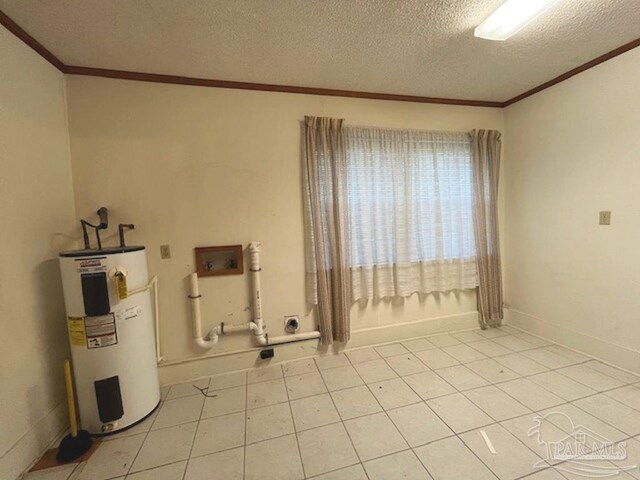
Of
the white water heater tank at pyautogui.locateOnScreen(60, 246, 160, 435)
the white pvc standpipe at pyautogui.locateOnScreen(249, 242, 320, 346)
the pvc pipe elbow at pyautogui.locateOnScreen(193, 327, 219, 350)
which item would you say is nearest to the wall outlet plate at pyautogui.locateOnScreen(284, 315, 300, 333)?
the white pvc standpipe at pyautogui.locateOnScreen(249, 242, 320, 346)

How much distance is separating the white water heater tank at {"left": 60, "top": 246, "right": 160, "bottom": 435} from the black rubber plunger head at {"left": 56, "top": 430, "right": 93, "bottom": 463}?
0.24 ft

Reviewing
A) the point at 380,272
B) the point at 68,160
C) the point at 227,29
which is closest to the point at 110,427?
the point at 68,160

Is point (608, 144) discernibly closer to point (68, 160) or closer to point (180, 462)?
point (180, 462)

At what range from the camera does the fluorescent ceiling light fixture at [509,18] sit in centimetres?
146

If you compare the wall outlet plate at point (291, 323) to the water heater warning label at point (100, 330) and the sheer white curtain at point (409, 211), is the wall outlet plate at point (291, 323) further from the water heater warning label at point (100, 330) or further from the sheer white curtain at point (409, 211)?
the water heater warning label at point (100, 330)

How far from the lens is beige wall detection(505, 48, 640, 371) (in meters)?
2.02

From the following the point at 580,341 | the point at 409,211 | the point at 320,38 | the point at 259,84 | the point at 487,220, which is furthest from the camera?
the point at 487,220

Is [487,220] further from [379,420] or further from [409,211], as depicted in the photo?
[379,420]

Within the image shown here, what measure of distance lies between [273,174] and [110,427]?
2.04m

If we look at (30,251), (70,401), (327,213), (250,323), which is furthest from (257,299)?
(30,251)

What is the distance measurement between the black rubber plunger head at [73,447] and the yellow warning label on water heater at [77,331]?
1.72 feet

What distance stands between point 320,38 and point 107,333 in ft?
7.33

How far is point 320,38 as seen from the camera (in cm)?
171

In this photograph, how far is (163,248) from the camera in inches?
83.9
